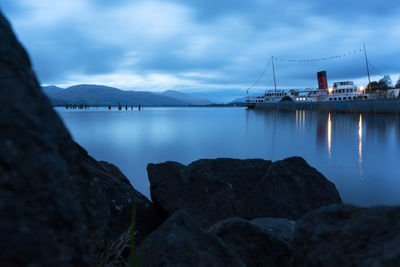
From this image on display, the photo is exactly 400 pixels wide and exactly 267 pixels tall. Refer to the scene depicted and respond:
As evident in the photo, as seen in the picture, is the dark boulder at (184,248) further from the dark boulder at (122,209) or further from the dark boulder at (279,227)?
the dark boulder at (122,209)

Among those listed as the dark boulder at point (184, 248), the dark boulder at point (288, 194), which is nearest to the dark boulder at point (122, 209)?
the dark boulder at point (184, 248)

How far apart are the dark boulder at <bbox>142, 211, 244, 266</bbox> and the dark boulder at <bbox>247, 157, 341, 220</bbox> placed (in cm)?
242

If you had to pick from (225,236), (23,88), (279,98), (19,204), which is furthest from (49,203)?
(279,98)

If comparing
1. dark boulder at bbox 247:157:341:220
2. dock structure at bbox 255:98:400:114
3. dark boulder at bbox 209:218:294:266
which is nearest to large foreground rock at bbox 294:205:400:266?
dark boulder at bbox 209:218:294:266

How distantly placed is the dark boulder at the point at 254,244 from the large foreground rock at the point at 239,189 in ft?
3.51

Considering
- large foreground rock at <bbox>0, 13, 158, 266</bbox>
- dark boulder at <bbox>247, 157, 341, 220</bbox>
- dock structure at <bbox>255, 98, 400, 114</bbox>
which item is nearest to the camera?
large foreground rock at <bbox>0, 13, 158, 266</bbox>

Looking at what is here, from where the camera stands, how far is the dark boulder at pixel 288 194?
4.70 m

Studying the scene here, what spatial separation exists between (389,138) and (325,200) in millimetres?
20165

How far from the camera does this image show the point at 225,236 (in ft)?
9.59

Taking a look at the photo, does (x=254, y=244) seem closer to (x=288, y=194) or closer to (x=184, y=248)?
(x=184, y=248)

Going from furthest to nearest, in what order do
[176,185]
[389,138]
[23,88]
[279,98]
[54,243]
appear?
[279,98] < [389,138] < [176,185] < [23,88] < [54,243]

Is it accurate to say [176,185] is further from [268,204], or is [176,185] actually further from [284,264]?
[284,264]

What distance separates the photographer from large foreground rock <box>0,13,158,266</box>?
932mm

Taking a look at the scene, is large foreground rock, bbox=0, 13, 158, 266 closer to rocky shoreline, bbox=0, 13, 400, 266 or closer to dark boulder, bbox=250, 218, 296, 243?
rocky shoreline, bbox=0, 13, 400, 266
